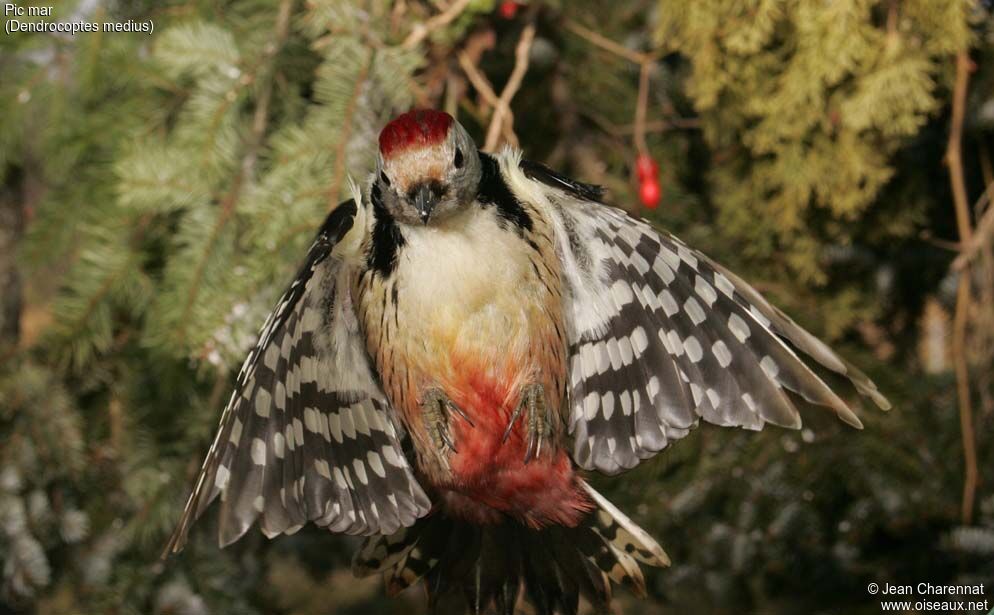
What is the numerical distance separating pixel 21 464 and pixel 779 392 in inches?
48.6

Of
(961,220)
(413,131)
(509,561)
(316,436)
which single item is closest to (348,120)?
(413,131)

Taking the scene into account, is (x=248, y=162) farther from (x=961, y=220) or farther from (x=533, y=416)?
(x=961, y=220)

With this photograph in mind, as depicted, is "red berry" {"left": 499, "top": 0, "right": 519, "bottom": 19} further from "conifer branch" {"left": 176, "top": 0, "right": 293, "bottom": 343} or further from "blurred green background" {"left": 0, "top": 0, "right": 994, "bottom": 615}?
"conifer branch" {"left": 176, "top": 0, "right": 293, "bottom": 343}

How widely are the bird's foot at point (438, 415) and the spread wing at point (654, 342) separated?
0.16 metres

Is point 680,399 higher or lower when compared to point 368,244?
lower

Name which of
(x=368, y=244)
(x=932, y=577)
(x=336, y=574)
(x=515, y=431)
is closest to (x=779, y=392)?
(x=515, y=431)

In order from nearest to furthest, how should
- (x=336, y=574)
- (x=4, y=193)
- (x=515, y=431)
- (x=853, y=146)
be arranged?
(x=515, y=431)
(x=853, y=146)
(x=4, y=193)
(x=336, y=574)

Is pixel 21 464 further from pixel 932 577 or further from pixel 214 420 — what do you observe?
pixel 932 577

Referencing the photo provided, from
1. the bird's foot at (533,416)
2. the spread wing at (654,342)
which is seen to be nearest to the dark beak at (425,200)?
the spread wing at (654,342)

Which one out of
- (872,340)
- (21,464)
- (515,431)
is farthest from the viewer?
(872,340)

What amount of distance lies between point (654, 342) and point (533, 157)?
0.80 m

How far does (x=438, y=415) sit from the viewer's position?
1217 mm

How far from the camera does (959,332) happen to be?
1.60 m

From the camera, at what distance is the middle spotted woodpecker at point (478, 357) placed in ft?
3.76
